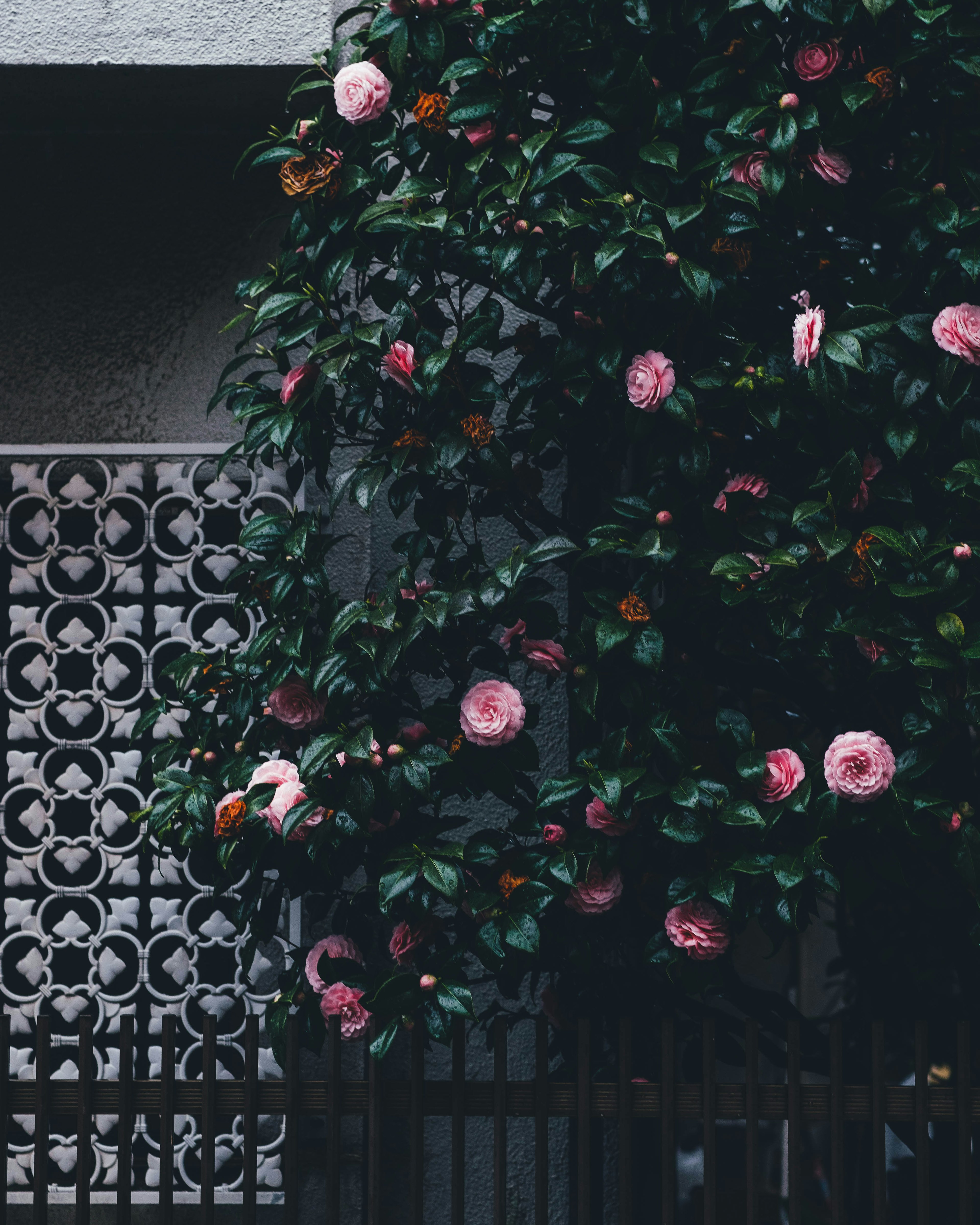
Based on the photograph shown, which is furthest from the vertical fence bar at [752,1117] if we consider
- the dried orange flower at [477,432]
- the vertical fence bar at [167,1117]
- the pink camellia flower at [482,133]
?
the pink camellia flower at [482,133]

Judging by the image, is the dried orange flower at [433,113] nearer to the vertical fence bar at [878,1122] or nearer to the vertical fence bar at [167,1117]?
the vertical fence bar at [167,1117]

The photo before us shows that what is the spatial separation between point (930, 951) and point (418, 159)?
2499 millimetres

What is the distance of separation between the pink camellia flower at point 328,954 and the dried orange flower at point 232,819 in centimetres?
36

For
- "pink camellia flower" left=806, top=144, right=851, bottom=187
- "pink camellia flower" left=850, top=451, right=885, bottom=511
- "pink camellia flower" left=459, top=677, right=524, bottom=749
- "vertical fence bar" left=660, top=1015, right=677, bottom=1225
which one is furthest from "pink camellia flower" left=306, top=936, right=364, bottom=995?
"pink camellia flower" left=806, top=144, right=851, bottom=187

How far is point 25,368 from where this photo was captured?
11.9 ft

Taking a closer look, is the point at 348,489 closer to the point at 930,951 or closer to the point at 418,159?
the point at 418,159

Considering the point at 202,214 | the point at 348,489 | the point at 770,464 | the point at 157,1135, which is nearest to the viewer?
the point at 770,464

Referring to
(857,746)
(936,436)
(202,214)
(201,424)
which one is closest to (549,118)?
(202,214)

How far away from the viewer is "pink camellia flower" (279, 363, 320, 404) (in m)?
2.62

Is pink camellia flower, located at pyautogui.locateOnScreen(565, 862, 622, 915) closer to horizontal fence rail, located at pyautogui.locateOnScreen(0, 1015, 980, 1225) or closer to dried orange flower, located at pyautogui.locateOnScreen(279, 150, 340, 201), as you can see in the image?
horizontal fence rail, located at pyautogui.locateOnScreen(0, 1015, 980, 1225)

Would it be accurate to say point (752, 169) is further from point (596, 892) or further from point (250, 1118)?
point (250, 1118)

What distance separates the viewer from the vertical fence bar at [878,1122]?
2.53 m

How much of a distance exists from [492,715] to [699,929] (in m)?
0.66

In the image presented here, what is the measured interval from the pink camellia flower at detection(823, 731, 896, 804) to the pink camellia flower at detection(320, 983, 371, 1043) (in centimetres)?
119
